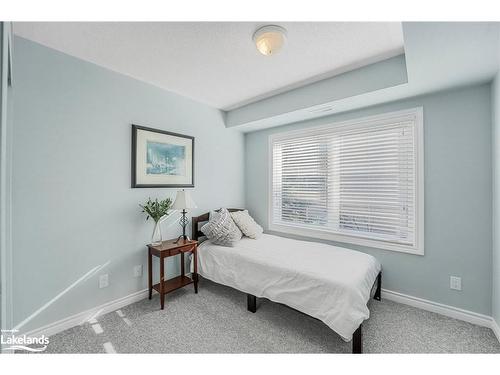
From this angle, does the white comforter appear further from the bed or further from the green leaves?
the green leaves

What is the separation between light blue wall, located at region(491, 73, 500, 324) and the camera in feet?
5.89

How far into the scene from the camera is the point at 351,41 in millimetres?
1764

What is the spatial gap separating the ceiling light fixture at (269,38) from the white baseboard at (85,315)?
9.15 feet

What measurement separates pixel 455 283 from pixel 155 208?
318cm

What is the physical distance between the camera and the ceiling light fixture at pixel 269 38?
1594 millimetres

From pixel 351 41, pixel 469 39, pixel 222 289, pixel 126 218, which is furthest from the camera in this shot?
pixel 222 289

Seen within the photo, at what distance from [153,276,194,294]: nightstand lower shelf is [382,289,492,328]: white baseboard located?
2.32 metres

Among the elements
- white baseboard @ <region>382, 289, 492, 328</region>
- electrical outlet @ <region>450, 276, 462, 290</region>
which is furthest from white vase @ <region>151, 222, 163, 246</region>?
electrical outlet @ <region>450, 276, 462, 290</region>

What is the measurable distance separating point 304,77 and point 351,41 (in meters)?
0.66

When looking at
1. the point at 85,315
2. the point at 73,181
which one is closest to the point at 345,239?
the point at 85,315

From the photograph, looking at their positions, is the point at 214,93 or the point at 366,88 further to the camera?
the point at 214,93

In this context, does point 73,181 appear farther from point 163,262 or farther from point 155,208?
point 163,262

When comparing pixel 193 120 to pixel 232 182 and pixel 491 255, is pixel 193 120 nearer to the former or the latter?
pixel 232 182
